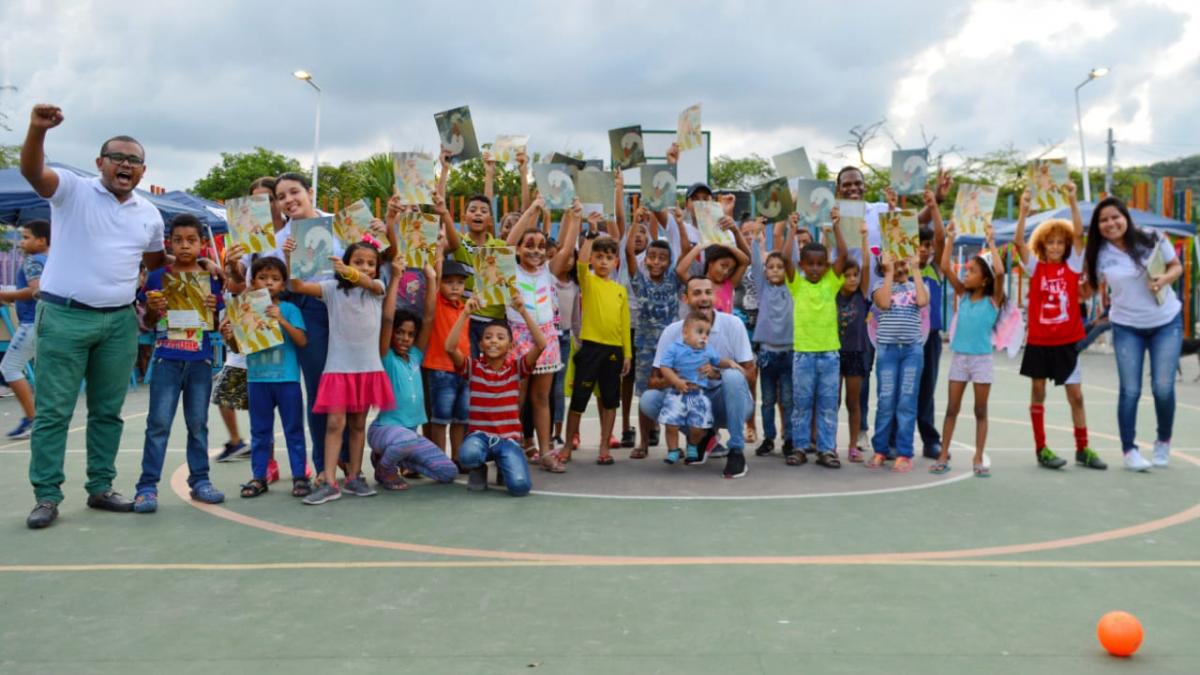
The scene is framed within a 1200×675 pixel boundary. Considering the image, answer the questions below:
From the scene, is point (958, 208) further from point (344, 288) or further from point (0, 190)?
point (0, 190)

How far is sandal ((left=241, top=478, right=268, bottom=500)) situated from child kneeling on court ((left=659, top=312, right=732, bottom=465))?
101 inches

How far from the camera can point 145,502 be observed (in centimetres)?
569

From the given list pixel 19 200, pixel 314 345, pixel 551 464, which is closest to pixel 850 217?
pixel 551 464

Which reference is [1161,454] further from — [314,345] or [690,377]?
[314,345]

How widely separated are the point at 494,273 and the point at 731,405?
184 centimetres

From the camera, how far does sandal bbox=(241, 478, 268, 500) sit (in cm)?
615

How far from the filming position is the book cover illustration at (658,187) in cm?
764

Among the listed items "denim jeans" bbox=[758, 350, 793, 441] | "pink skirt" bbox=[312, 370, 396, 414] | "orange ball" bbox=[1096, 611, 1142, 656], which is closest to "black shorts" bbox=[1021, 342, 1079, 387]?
"denim jeans" bbox=[758, 350, 793, 441]

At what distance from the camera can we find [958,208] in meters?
6.93

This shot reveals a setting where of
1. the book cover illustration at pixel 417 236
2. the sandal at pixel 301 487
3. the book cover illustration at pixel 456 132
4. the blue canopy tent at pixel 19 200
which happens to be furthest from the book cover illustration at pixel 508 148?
the blue canopy tent at pixel 19 200

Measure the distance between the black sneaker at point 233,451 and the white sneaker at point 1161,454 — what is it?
6553mm

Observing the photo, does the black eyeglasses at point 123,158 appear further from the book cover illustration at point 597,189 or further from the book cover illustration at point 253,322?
the book cover illustration at point 597,189

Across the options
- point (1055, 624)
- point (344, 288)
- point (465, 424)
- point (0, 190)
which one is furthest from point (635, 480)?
point (0, 190)

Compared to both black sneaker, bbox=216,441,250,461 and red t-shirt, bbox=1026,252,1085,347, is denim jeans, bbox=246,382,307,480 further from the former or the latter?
red t-shirt, bbox=1026,252,1085,347
